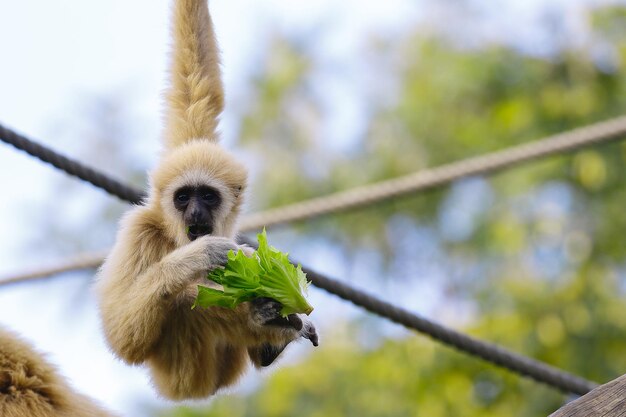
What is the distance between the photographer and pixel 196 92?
4883 millimetres

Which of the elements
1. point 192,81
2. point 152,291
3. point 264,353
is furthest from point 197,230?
point 192,81

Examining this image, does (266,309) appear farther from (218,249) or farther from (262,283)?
(218,249)

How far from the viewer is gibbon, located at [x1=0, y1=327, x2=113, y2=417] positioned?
3.99 m

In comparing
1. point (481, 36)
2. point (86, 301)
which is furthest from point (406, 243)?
point (86, 301)

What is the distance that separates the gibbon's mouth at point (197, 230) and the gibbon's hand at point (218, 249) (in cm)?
45

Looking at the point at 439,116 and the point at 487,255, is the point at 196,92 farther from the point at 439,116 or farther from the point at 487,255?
the point at 439,116

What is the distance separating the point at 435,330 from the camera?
507 cm

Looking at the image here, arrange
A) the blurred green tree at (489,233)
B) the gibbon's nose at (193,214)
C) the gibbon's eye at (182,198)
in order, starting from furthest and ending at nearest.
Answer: the blurred green tree at (489,233) → the gibbon's eye at (182,198) → the gibbon's nose at (193,214)

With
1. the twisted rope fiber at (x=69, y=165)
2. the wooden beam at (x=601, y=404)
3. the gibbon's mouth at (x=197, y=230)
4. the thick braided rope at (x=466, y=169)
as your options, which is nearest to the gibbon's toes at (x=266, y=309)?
the gibbon's mouth at (x=197, y=230)

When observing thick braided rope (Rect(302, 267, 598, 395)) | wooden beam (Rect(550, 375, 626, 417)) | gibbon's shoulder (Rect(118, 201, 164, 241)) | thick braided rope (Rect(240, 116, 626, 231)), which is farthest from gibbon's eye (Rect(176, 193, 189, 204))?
wooden beam (Rect(550, 375, 626, 417))

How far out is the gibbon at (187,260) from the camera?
389cm

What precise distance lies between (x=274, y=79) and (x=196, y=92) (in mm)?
19650

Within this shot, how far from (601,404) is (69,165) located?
9.64ft

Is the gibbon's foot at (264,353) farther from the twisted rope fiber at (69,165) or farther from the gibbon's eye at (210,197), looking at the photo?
the twisted rope fiber at (69,165)
